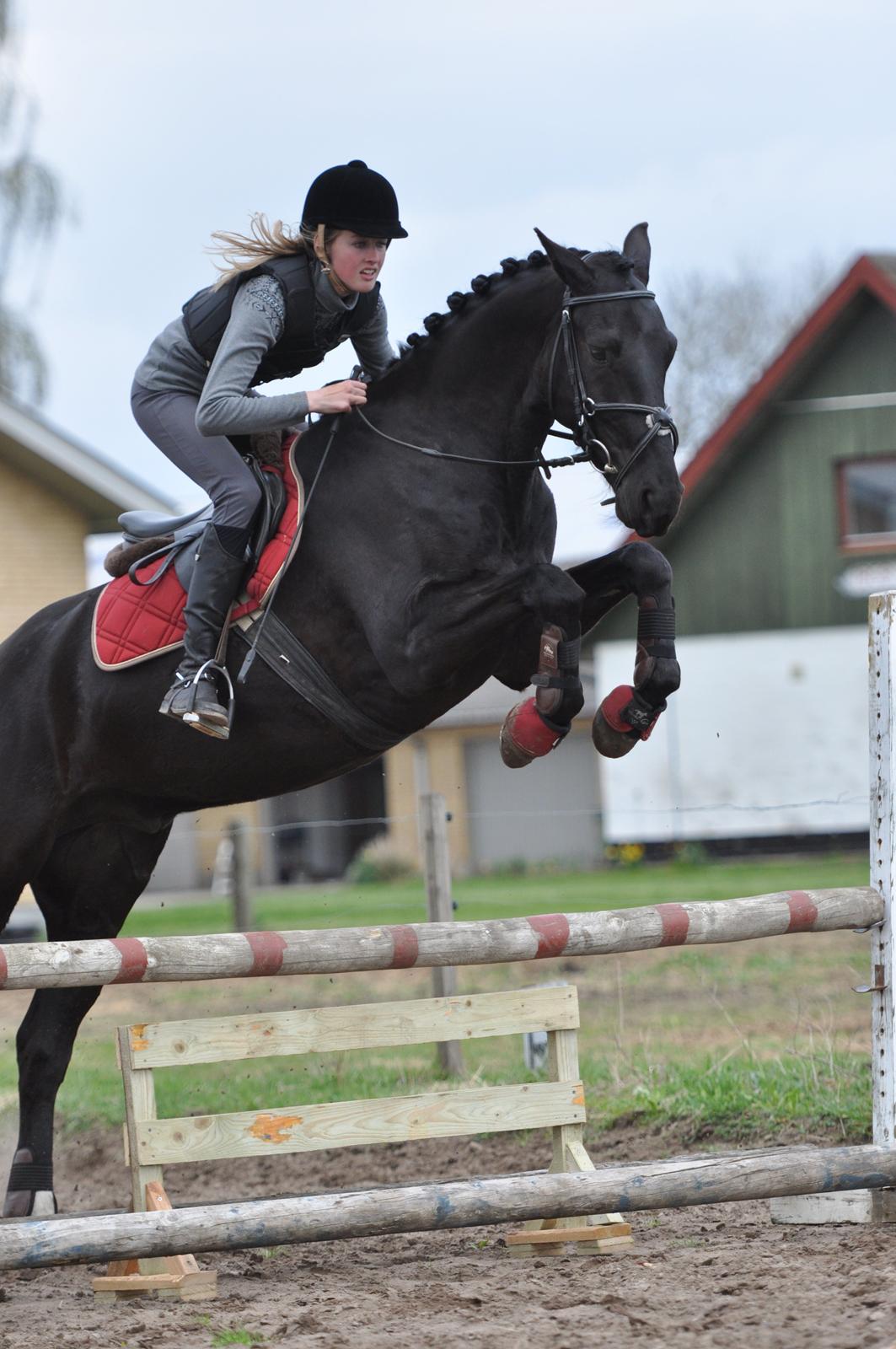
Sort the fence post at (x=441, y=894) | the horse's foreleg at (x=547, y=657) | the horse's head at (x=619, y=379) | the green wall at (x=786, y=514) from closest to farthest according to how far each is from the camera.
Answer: the horse's head at (x=619, y=379) < the horse's foreleg at (x=547, y=657) < the fence post at (x=441, y=894) < the green wall at (x=786, y=514)

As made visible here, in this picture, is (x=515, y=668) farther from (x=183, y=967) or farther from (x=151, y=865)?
(x=151, y=865)

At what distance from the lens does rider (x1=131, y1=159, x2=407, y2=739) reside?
170 inches

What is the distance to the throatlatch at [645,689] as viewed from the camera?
4309 millimetres

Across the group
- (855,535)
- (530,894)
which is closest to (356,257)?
(530,894)

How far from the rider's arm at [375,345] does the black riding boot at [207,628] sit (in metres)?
0.79

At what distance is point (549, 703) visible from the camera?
4.25 metres

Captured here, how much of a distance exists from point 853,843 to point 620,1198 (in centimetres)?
1747

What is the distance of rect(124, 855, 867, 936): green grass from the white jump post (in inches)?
257

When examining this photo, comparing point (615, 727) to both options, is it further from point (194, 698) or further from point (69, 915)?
point (69, 915)

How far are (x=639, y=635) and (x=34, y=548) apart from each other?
1242 cm

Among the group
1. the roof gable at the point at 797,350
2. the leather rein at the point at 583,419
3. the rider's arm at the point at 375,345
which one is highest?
the roof gable at the point at 797,350

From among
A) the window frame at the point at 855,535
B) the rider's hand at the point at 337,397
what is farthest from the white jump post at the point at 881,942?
the window frame at the point at 855,535

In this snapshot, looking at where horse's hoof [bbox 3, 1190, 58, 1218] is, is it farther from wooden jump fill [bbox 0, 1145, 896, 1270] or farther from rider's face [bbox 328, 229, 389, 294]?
rider's face [bbox 328, 229, 389, 294]

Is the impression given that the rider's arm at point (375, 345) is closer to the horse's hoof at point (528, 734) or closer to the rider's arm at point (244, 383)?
the rider's arm at point (244, 383)
